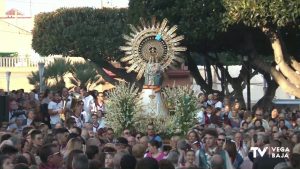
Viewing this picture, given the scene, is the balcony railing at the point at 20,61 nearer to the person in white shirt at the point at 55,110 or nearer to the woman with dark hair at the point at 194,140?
the person in white shirt at the point at 55,110

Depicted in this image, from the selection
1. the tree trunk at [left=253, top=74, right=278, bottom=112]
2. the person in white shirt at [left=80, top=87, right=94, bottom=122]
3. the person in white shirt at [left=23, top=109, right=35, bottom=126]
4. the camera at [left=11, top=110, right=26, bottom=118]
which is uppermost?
the tree trunk at [left=253, top=74, right=278, bottom=112]

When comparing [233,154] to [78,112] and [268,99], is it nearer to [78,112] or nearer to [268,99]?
[78,112]

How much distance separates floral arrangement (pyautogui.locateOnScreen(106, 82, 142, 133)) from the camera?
22516mm

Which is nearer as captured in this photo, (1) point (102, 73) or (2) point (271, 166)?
(2) point (271, 166)

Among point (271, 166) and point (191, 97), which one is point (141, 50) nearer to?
point (191, 97)

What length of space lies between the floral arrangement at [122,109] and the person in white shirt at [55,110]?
4.90 feet

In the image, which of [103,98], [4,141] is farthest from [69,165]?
[103,98]

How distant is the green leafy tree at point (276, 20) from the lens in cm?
2956

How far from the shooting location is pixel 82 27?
45.8 meters

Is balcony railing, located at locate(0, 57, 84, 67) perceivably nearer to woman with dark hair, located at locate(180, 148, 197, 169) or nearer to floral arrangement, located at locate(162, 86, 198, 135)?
floral arrangement, located at locate(162, 86, 198, 135)

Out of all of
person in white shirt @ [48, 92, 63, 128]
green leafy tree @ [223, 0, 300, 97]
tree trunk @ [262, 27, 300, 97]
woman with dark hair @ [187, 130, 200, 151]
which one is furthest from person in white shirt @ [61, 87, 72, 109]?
tree trunk @ [262, 27, 300, 97]

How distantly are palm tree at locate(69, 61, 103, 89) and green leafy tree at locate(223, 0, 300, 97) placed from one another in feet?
57.9

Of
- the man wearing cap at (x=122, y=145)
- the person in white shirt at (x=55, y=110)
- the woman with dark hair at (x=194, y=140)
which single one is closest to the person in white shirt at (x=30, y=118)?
the person in white shirt at (x=55, y=110)

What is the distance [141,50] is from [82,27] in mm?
21809
